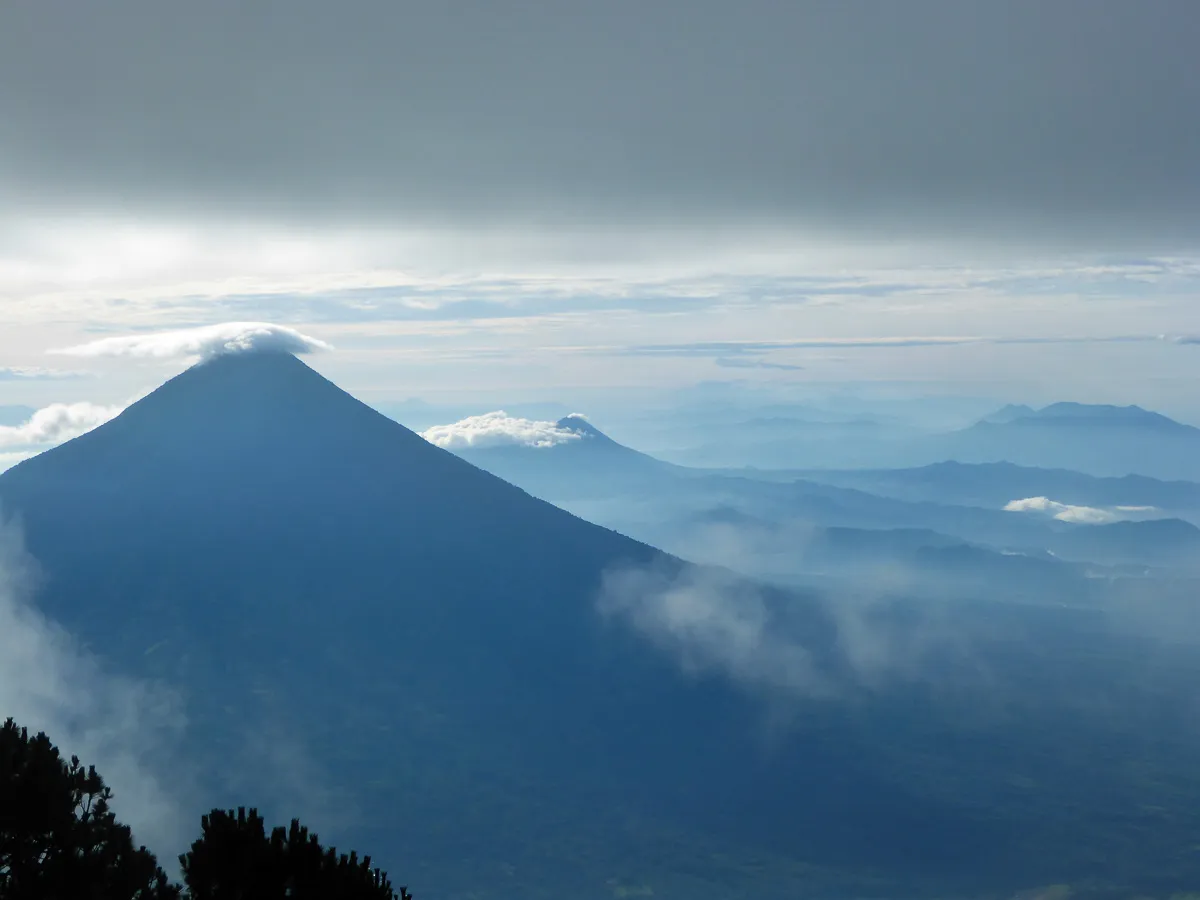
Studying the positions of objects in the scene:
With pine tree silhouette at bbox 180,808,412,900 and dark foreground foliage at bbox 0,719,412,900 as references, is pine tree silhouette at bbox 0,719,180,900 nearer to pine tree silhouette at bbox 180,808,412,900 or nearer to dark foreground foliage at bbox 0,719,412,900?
dark foreground foliage at bbox 0,719,412,900

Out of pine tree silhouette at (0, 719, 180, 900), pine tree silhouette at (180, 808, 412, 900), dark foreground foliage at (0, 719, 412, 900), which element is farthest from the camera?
pine tree silhouette at (0, 719, 180, 900)

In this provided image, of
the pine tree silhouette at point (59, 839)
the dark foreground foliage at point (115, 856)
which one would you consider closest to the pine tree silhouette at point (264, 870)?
the dark foreground foliage at point (115, 856)

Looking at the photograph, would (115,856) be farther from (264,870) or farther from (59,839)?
(264,870)

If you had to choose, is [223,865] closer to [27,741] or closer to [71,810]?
[71,810]

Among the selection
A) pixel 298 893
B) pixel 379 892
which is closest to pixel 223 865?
pixel 298 893

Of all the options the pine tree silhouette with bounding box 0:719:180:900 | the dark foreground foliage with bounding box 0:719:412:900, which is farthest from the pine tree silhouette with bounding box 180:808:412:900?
the pine tree silhouette with bounding box 0:719:180:900

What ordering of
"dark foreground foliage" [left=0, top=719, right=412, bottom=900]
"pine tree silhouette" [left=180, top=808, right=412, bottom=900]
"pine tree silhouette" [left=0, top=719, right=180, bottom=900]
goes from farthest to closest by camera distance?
"pine tree silhouette" [left=0, top=719, right=180, bottom=900] < "dark foreground foliage" [left=0, top=719, right=412, bottom=900] < "pine tree silhouette" [left=180, top=808, right=412, bottom=900]
